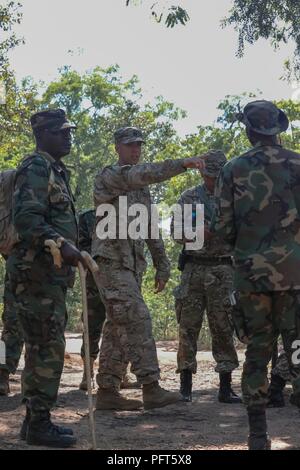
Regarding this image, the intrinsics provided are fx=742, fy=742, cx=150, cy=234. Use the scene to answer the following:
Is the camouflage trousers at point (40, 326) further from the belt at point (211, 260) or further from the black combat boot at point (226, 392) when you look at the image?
the black combat boot at point (226, 392)

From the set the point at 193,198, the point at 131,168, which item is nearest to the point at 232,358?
the point at 193,198

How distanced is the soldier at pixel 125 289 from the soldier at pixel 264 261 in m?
1.26

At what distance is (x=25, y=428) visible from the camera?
15.5 ft

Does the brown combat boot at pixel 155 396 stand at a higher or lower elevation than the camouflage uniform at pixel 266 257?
lower

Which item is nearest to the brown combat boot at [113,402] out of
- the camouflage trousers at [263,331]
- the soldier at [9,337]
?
the soldier at [9,337]

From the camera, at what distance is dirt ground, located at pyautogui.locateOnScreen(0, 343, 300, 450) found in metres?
4.65

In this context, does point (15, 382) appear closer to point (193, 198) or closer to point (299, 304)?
point (193, 198)

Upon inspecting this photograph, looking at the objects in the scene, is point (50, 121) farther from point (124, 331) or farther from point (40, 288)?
point (124, 331)

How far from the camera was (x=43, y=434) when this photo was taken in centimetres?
447

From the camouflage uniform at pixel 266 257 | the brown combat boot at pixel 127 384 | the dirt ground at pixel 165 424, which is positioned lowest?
the dirt ground at pixel 165 424

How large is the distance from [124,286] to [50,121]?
5.40ft

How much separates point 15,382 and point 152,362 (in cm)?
227

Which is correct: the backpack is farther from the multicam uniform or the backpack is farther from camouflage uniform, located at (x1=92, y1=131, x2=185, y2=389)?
the multicam uniform

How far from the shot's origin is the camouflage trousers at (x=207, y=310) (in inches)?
254
